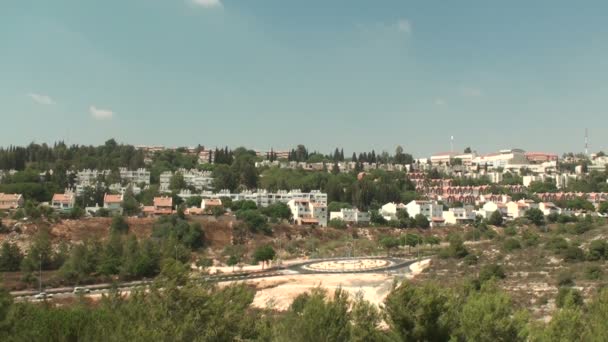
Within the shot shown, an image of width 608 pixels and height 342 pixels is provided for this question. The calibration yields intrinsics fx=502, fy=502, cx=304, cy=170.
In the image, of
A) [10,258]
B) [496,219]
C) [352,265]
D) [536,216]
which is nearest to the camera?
[10,258]

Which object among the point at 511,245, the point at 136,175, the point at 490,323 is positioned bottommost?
the point at 511,245

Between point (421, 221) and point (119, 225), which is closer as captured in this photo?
point (119, 225)

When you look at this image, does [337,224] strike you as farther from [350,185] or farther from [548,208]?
[548,208]

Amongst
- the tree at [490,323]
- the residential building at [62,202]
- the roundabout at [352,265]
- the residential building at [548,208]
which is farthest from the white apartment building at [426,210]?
the tree at [490,323]

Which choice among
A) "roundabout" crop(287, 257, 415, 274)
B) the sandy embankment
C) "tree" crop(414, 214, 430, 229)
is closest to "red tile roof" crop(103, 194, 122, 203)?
"roundabout" crop(287, 257, 415, 274)

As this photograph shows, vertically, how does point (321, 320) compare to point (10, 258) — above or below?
above

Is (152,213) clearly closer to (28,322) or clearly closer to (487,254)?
(487,254)

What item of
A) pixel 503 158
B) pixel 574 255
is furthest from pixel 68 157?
pixel 503 158

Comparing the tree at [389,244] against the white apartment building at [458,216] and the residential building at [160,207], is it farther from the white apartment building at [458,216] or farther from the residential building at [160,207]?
the residential building at [160,207]
